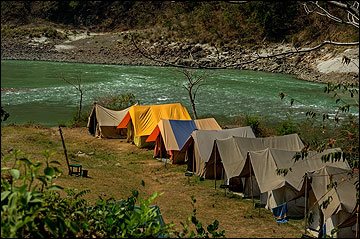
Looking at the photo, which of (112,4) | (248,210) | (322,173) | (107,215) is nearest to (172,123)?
(248,210)

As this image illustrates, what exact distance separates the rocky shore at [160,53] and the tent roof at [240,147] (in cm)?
1615

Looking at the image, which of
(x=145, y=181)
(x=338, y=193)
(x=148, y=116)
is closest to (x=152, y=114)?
(x=148, y=116)

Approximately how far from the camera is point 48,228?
2006mm

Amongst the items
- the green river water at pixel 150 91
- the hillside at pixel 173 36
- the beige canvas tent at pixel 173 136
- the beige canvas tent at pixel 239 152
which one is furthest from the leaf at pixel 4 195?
the hillside at pixel 173 36

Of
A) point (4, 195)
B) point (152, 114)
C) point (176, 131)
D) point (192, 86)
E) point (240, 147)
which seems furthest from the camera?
point (192, 86)

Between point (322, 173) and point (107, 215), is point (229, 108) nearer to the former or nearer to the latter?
point (322, 173)

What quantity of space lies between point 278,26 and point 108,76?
13505 millimetres

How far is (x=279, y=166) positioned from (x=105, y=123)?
740cm

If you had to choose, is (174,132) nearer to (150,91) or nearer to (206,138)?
(206,138)

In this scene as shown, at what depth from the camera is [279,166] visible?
375 inches

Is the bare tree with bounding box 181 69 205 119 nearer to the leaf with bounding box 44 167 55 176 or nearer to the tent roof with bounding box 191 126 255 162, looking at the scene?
the tent roof with bounding box 191 126 255 162

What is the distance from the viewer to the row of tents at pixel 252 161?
25.9 ft

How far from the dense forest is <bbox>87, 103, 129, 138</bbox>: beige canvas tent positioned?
1339 cm

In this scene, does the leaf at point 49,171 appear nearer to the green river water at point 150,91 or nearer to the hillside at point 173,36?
the green river water at point 150,91
